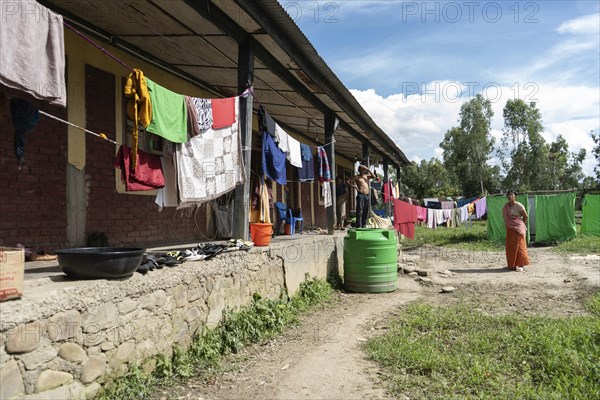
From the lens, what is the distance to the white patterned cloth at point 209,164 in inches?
187

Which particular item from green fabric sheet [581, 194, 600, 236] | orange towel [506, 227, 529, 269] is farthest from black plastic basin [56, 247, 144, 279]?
green fabric sheet [581, 194, 600, 236]

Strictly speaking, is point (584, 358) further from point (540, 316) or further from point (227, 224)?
point (227, 224)

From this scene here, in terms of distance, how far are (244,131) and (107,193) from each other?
1.97 meters

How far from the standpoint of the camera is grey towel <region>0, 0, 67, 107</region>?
2887 mm

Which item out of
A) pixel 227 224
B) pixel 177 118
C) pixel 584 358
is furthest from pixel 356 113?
pixel 584 358

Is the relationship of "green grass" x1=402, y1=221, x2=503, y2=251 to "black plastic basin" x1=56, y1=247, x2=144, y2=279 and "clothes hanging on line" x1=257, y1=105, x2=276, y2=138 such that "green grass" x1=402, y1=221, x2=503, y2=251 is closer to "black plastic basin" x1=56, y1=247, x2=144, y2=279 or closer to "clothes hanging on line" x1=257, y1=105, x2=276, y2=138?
"clothes hanging on line" x1=257, y1=105, x2=276, y2=138

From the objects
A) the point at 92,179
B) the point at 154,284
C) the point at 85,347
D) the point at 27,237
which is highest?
the point at 92,179

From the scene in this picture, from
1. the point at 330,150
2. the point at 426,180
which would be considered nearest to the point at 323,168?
the point at 330,150

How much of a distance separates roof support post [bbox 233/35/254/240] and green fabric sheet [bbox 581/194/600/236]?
45.0 ft

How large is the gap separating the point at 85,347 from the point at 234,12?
379 centimetres

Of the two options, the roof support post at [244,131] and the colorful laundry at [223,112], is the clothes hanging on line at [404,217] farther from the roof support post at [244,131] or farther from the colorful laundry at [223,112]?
the colorful laundry at [223,112]

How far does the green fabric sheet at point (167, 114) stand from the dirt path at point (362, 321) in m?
2.31

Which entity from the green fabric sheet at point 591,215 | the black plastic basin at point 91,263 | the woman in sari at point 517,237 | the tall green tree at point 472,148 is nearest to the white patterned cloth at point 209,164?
the black plastic basin at point 91,263

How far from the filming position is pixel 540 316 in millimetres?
5875
